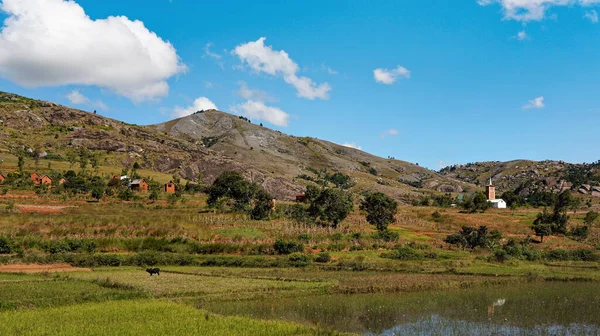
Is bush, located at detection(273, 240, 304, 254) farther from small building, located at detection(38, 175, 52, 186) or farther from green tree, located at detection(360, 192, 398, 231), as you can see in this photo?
small building, located at detection(38, 175, 52, 186)

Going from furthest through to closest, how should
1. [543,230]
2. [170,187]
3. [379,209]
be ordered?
[170,187]
[379,209]
[543,230]

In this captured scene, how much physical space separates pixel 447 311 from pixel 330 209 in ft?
160

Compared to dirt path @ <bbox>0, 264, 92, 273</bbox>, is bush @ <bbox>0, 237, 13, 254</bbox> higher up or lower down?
higher up

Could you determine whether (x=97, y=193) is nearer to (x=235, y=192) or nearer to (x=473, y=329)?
(x=235, y=192)

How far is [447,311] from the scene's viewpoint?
27984 millimetres

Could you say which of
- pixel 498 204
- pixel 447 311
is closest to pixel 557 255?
pixel 447 311

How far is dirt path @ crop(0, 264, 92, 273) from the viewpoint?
4087 cm

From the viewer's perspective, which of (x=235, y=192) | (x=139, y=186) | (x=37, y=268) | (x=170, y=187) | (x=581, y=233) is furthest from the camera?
(x=170, y=187)

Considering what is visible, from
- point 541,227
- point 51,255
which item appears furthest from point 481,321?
point 541,227

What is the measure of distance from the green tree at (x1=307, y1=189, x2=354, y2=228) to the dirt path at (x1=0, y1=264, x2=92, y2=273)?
41705 mm

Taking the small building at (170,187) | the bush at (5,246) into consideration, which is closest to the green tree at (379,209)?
the bush at (5,246)

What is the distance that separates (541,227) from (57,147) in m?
155

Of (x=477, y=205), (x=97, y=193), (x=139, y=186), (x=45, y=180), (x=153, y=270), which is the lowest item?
(x=153, y=270)

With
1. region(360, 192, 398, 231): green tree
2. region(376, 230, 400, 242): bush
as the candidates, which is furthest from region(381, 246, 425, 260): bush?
region(360, 192, 398, 231): green tree
